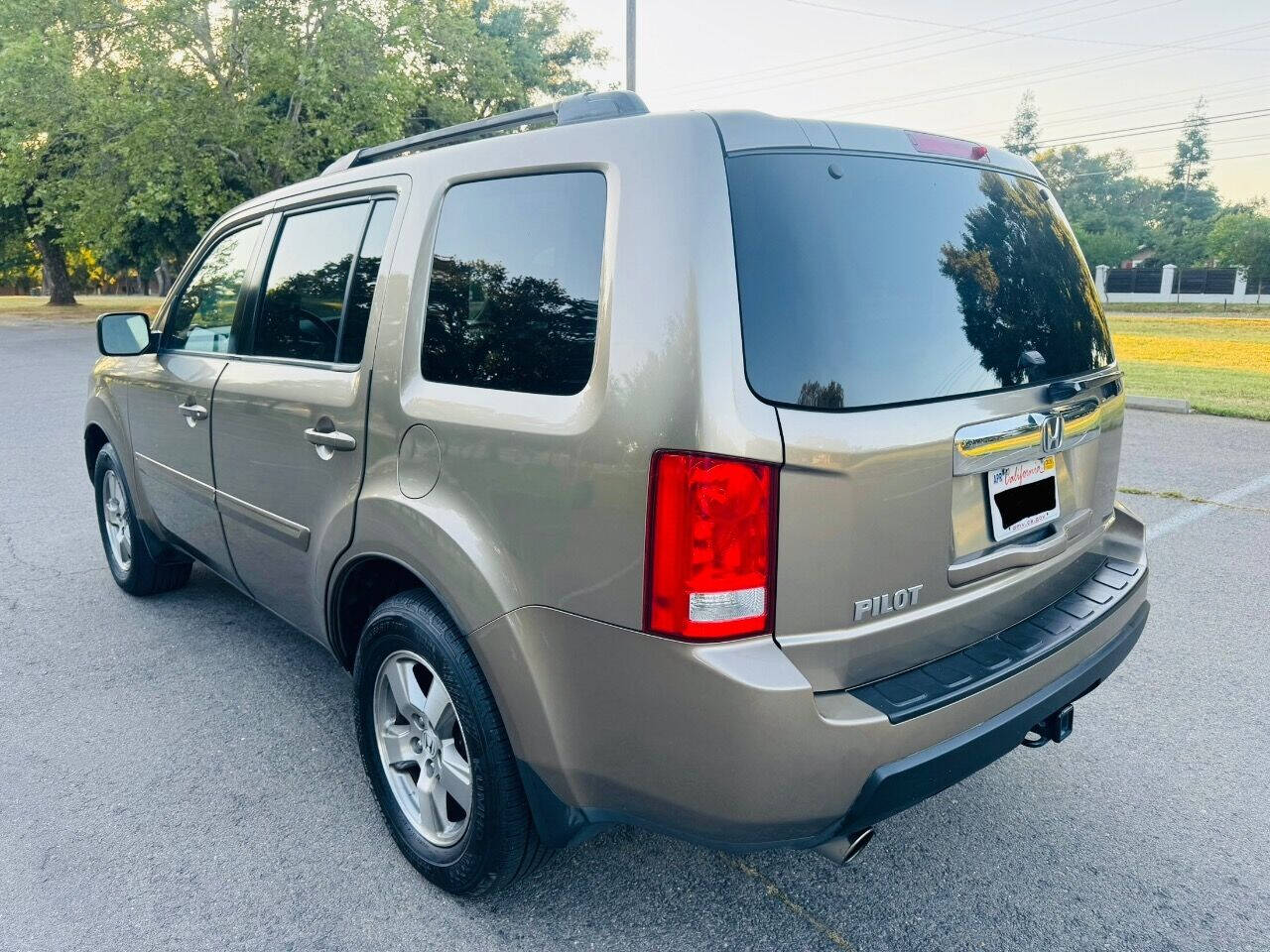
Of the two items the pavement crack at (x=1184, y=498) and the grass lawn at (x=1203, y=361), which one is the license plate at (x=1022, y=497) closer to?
the pavement crack at (x=1184, y=498)

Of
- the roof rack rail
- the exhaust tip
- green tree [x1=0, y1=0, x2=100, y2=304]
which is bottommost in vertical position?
the exhaust tip

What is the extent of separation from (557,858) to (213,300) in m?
2.54

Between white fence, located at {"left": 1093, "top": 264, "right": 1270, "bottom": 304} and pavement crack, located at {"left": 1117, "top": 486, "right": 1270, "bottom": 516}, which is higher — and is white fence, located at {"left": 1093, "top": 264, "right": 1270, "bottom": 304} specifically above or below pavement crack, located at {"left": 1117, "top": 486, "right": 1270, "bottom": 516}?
above

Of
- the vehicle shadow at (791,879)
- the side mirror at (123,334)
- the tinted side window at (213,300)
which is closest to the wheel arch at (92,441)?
the side mirror at (123,334)

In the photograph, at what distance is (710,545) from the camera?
1870 millimetres

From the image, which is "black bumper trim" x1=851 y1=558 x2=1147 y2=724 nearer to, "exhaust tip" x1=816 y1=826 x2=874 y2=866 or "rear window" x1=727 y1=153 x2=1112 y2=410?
"exhaust tip" x1=816 y1=826 x2=874 y2=866

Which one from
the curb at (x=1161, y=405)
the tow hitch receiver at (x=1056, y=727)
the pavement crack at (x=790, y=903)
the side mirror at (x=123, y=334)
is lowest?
the pavement crack at (x=790, y=903)

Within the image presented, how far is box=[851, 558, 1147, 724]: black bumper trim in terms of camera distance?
6.58 feet

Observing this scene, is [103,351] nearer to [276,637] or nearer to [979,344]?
[276,637]

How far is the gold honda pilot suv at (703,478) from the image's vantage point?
6.18ft

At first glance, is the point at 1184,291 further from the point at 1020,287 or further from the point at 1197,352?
the point at 1020,287

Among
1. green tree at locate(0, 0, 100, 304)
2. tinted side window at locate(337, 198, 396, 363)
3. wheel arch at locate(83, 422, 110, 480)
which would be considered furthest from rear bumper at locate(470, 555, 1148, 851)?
green tree at locate(0, 0, 100, 304)

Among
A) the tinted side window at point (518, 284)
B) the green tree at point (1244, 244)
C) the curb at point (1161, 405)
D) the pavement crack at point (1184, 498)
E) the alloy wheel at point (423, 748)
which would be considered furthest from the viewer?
the green tree at point (1244, 244)

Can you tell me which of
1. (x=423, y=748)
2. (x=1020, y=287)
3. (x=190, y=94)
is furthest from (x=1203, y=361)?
(x=190, y=94)
